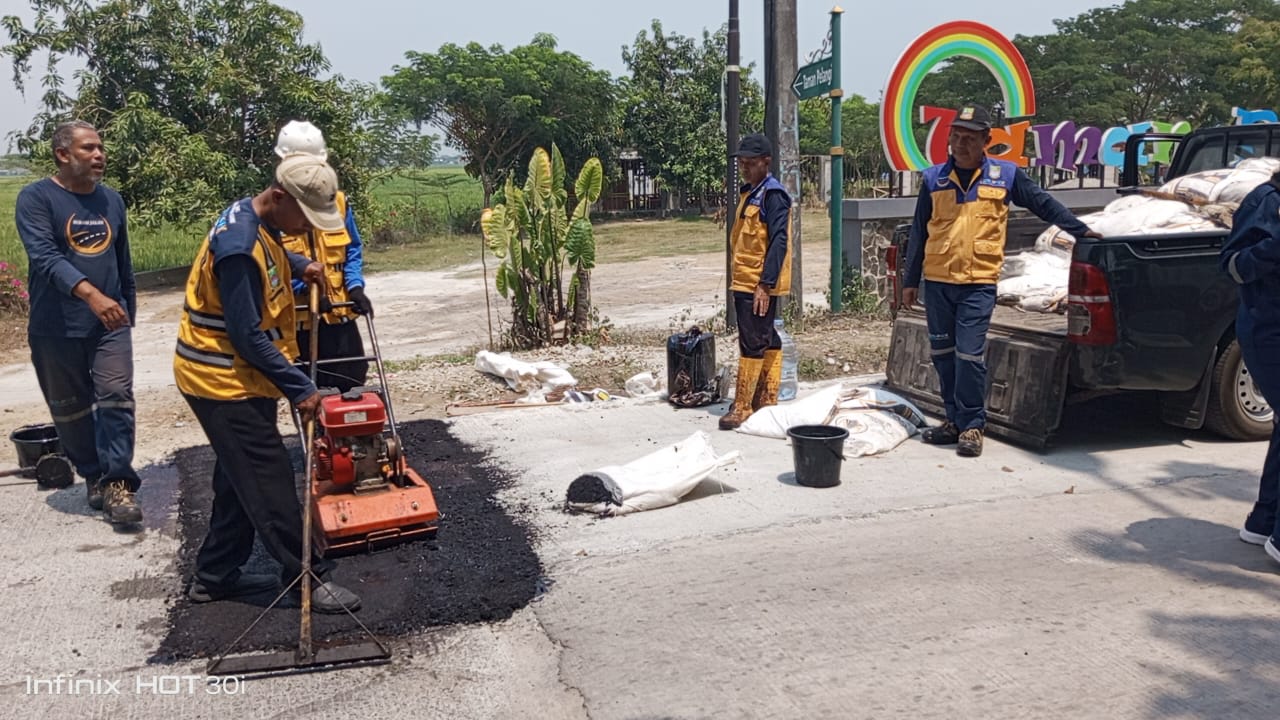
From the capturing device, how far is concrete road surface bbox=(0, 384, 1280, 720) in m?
3.74

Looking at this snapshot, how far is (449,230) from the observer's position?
32.2 meters

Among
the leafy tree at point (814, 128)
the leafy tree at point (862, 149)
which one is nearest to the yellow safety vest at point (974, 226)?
the leafy tree at point (862, 149)

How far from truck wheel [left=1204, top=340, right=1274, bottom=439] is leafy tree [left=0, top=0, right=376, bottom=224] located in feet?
59.5

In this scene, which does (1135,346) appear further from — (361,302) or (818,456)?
(361,302)

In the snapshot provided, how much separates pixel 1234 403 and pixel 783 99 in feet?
18.9

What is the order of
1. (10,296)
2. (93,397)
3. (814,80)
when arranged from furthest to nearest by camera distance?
1. (10,296)
2. (814,80)
3. (93,397)

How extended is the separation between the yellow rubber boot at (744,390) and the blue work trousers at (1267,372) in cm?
330

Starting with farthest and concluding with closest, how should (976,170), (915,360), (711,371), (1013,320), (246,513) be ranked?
1. (711,371)
2. (915,360)
3. (1013,320)
4. (976,170)
5. (246,513)

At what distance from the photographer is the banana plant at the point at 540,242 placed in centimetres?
1023

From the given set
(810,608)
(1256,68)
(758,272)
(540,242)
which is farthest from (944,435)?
(1256,68)

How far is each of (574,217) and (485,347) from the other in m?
2.09

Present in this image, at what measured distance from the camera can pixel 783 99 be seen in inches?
434

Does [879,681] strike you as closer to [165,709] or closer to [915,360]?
[165,709]

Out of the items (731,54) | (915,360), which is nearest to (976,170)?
(915,360)
